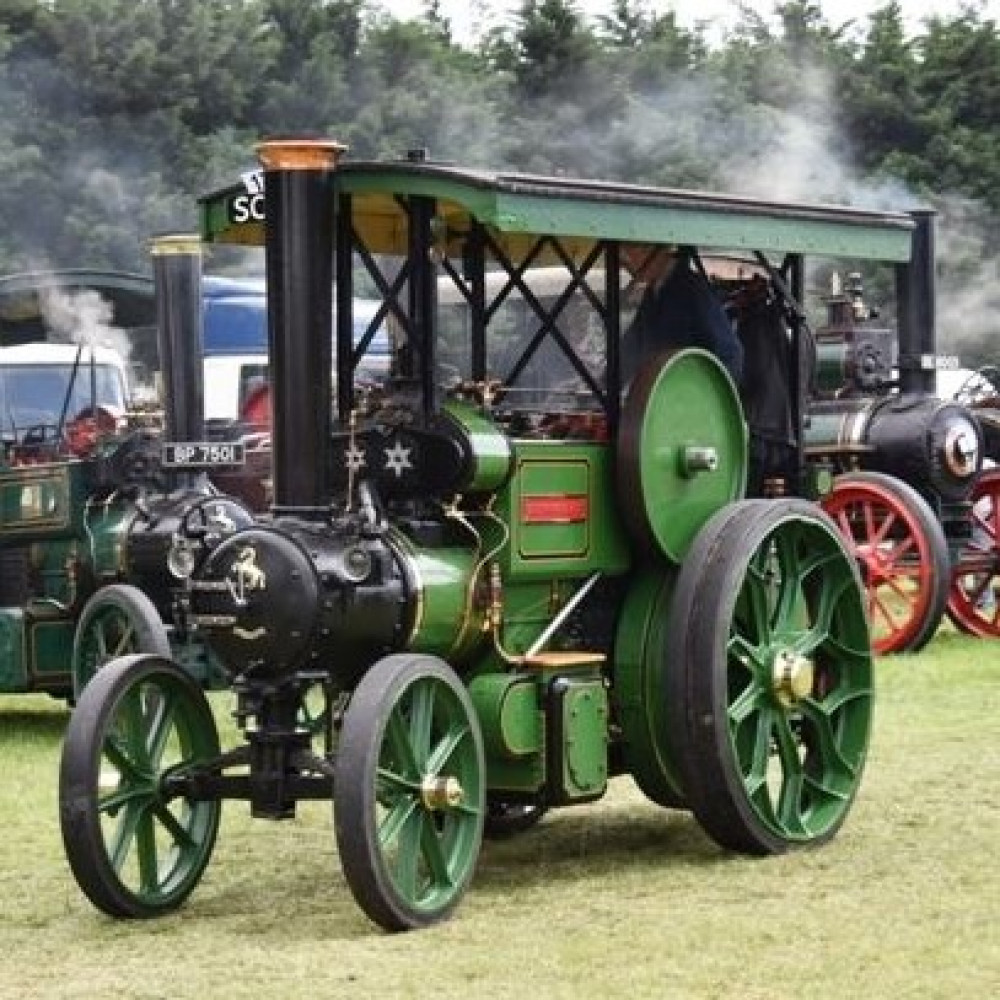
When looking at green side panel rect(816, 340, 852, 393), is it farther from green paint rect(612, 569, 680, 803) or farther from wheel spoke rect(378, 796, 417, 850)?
wheel spoke rect(378, 796, 417, 850)

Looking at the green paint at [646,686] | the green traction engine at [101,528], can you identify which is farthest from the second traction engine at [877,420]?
the green paint at [646,686]

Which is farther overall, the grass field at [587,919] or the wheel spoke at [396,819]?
the wheel spoke at [396,819]

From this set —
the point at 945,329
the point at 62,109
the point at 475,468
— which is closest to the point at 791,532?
the point at 475,468

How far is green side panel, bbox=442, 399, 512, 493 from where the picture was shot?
18.4 feet

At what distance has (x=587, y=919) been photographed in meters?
5.23

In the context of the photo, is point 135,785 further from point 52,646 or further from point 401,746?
point 52,646

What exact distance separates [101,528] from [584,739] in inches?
156

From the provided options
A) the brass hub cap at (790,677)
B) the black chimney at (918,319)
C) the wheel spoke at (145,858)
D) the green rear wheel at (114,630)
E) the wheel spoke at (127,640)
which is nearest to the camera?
the wheel spoke at (145,858)

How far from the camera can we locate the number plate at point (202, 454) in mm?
8898

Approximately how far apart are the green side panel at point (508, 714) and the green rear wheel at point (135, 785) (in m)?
0.61

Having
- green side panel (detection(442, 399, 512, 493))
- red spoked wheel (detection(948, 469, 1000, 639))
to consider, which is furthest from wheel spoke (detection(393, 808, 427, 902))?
red spoked wheel (detection(948, 469, 1000, 639))

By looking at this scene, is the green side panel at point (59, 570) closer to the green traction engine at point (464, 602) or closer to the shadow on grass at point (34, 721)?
the shadow on grass at point (34, 721)

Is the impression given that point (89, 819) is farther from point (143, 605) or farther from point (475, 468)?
point (143, 605)

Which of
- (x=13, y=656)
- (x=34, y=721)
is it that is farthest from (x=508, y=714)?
(x=34, y=721)
